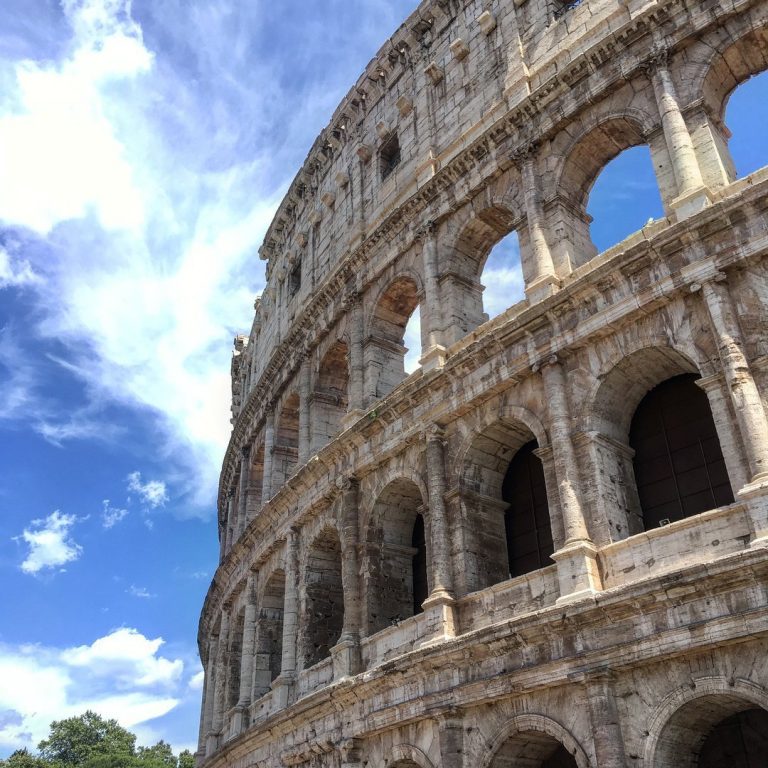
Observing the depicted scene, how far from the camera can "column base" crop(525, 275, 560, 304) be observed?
1288 centimetres

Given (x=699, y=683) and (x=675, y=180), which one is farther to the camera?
(x=675, y=180)

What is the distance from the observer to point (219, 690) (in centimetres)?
2036

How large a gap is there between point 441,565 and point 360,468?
10.1 feet

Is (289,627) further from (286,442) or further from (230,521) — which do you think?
(230,521)

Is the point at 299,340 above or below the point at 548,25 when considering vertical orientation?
below

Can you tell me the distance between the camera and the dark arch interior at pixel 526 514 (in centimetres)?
1260

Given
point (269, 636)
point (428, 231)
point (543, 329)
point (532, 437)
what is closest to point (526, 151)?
point (428, 231)

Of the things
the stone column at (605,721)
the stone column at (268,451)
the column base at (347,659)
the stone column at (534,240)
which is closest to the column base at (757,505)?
the stone column at (605,721)

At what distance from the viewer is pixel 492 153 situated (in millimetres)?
15305

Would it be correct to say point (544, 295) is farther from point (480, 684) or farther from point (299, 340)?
point (299, 340)

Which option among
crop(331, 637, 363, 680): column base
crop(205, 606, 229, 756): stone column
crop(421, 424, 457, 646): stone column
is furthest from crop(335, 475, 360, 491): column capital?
crop(205, 606, 229, 756): stone column

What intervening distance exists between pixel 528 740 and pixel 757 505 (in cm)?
422

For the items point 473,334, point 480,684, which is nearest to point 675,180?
point 473,334

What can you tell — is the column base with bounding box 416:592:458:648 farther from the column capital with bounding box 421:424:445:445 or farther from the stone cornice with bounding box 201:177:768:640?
the stone cornice with bounding box 201:177:768:640
